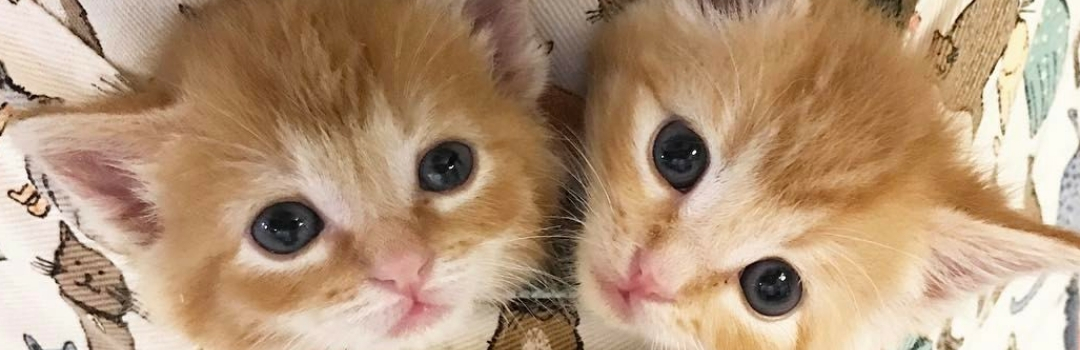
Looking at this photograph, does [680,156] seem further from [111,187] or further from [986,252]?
[111,187]

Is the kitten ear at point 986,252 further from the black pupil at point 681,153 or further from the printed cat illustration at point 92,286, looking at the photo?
the printed cat illustration at point 92,286

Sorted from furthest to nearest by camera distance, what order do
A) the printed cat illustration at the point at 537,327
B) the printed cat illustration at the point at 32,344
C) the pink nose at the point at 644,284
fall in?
1. the printed cat illustration at the point at 32,344
2. the printed cat illustration at the point at 537,327
3. the pink nose at the point at 644,284

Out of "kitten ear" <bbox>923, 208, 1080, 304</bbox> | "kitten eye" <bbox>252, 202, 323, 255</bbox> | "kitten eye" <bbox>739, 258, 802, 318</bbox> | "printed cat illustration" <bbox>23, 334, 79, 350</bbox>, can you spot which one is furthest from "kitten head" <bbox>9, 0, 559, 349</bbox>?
"kitten ear" <bbox>923, 208, 1080, 304</bbox>

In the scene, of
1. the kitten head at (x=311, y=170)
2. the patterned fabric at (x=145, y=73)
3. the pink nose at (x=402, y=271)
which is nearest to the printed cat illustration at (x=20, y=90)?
the patterned fabric at (x=145, y=73)

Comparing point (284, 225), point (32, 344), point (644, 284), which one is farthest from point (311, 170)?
point (32, 344)

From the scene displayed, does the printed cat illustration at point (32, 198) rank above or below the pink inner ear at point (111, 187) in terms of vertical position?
above

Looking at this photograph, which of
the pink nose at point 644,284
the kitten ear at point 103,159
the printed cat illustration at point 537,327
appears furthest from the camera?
the printed cat illustration at point 537,327

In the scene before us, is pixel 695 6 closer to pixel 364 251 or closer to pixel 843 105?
pixel 843 105

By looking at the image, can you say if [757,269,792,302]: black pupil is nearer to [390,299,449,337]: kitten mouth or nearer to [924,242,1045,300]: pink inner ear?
[924,242,1045,300]: pink inner ear
